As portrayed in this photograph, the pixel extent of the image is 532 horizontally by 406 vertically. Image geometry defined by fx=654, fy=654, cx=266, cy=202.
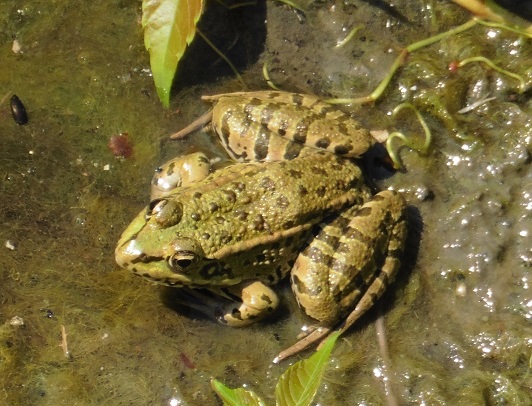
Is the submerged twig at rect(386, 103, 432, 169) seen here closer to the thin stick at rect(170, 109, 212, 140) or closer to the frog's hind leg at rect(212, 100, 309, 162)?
the frog's hind leg at rect(212, 100, 309, 162)

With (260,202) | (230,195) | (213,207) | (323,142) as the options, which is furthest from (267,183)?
(323,142)

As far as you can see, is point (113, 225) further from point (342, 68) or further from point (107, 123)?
point (342, 68)

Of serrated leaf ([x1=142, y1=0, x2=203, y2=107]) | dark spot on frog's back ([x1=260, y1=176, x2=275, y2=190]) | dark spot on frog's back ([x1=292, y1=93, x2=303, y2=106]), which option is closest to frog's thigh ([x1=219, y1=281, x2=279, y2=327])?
dark spot on frog's back ([x1=260, y1=176, x2=275, y2=190])

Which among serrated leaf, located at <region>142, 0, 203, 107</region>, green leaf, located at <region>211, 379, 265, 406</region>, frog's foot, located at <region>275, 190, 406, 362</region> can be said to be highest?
serrated leaf, located at <region>142, 0, 203, 107</region>

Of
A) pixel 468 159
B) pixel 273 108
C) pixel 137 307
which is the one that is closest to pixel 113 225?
pixel 137 307

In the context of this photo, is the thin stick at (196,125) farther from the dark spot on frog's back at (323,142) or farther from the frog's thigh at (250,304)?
the frog's thigh at (250,304)

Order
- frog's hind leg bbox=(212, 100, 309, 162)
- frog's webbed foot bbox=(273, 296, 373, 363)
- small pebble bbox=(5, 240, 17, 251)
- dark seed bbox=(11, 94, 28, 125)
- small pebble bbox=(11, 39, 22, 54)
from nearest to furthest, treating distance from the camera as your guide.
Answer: frog's webbed foot bbox=(273, 296, 373, 363)
frog's hind leg bbox=(212, 100, 309, 162)
small pebble bbox=(5, 240, 17, 251)
dark seed bbox=(11, 94, 28, 125)
small pebble bbox=(11, 39, 22, 54)

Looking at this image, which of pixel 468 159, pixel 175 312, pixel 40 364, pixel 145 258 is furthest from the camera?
pixel 468 159
